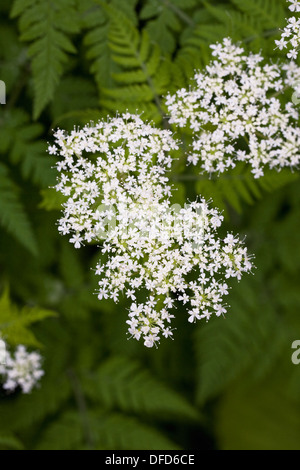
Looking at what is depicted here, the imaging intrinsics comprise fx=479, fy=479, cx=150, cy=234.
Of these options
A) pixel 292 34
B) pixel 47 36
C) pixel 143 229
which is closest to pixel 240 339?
pixel 143 229

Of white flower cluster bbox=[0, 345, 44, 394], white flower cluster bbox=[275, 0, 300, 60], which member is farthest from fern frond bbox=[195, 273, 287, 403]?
white flower cluster bbox=[275, 0, 300, 60]

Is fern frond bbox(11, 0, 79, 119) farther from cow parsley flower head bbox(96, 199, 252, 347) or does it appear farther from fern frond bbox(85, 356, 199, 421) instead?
fern frond bbox(85, 356, 199, 421)

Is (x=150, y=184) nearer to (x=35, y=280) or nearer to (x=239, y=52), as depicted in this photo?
(x=239, y=52)

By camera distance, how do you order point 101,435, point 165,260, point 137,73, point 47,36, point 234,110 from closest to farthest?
point 165,260 < point 234,110 < point 137,73 < point 47,36 < point 101,435

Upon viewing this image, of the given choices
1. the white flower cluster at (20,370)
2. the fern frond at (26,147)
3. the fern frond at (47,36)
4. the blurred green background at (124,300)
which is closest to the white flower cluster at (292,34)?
the blurred green background at (124,300)

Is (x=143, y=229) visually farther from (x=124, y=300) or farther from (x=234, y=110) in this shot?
(x=124, y=300)

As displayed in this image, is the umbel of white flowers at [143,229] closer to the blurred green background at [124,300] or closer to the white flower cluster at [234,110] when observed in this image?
the white flower cluster at [234,110]
